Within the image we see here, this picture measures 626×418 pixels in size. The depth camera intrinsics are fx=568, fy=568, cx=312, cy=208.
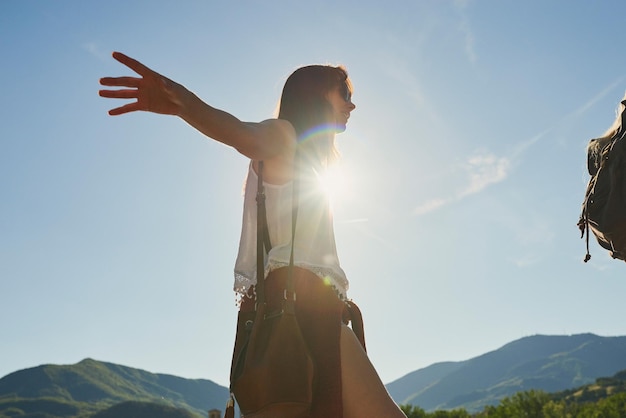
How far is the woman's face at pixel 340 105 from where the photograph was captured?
2.99 meters

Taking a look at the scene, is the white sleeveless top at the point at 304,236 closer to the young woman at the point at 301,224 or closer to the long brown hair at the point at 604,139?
the young woman at the point at 301,224

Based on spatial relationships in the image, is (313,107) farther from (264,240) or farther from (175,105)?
(175,105)

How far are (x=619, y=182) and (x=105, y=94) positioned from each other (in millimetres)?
1963

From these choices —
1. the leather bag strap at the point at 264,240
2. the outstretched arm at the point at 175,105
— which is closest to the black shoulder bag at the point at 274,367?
the leather bag strap at the point at 264,240

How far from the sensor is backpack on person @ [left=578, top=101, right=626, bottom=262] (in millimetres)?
2119

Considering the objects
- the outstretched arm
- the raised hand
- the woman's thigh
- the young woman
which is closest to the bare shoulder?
the young woman

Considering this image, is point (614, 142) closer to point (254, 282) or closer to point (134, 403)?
point (254, 282)

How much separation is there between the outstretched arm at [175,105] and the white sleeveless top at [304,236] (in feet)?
1.12

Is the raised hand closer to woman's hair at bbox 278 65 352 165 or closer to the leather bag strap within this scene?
the leather bag strap

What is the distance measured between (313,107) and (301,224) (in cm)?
68

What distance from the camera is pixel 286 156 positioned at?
2598mm

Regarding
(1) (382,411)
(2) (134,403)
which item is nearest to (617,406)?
(1) (382,411)

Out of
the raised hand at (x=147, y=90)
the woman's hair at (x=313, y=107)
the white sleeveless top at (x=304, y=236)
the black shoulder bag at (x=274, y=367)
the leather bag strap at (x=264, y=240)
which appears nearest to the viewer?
the raised hand at (x=147, y=90)

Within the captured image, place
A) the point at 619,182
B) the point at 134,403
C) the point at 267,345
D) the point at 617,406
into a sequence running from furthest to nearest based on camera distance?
1. the point at 134,403
2. the point at 617,406
3. the point at 267,345
4. the point at 619,182
